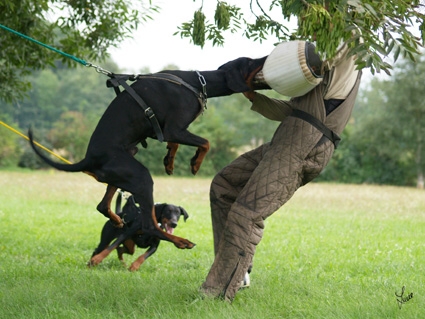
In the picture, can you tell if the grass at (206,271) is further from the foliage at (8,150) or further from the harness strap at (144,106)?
the foliage at (8,150)

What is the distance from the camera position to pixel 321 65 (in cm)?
508

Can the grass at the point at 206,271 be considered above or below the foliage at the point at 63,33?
below

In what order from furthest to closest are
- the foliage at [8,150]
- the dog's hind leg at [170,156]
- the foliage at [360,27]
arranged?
the foliage at [8,150] → the dog's hind leg at [170,156] → the foliage at [360,27]

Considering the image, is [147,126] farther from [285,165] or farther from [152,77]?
[285,165]

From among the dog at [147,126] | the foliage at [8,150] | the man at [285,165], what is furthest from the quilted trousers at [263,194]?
the foliage at [8,150]

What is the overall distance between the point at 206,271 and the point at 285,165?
2.76 meters

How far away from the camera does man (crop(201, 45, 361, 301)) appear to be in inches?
215

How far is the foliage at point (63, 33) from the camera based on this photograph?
9.71 m

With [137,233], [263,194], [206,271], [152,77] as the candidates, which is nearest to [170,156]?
[152,77]

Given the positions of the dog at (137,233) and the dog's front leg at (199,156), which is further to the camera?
the dog at (137,233)

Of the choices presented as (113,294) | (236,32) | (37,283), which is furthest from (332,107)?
(37,283)

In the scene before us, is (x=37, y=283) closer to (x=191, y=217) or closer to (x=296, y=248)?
(x=296, y=248)

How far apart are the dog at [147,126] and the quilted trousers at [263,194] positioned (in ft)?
1.67

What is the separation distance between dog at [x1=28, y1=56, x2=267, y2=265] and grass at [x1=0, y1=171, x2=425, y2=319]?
903 millimetres
